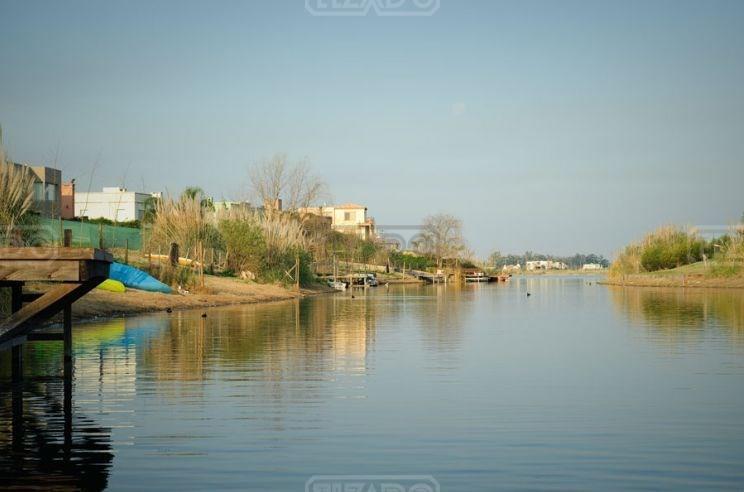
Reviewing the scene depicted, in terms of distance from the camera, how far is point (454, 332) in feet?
84.1

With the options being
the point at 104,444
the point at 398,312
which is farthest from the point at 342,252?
the point at 104,444

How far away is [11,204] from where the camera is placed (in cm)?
2369

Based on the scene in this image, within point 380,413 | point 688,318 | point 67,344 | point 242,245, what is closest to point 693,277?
point 242,245

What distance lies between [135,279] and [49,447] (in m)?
27.7

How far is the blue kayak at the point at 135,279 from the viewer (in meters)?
35.3

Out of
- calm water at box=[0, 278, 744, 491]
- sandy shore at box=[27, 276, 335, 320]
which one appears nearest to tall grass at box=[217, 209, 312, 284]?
sandy shore at box=[27, 276, 335, 320]

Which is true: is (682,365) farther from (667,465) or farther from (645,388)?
(667,465)

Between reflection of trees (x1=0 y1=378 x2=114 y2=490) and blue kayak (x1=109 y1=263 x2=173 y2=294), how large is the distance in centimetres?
2322

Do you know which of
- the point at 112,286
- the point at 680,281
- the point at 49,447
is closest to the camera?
the point at 49,447

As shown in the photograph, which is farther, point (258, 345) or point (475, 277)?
point (475, 277)

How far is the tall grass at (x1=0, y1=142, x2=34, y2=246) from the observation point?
2342 cm

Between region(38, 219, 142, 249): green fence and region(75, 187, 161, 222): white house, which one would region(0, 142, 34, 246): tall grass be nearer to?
region(38, 219, 142, 249): green fence

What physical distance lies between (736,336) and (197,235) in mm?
31796

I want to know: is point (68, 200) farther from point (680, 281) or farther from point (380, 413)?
point (380, 413)
